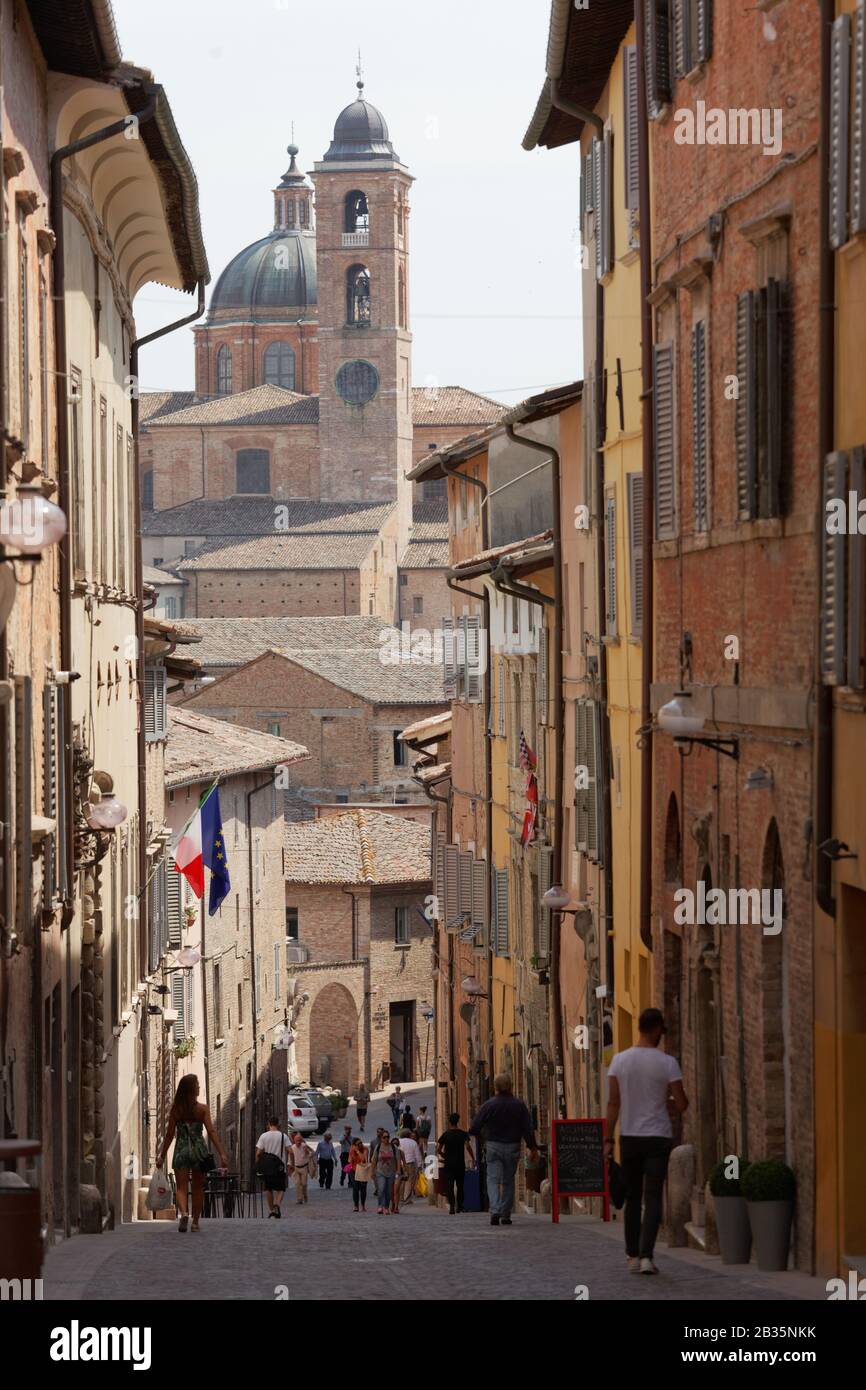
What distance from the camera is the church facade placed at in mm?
108688

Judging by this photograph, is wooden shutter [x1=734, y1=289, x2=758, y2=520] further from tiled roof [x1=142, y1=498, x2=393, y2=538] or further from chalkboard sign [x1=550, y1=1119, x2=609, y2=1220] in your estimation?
tiled roof [x1=142, y1=498, x2=393, y2=538]

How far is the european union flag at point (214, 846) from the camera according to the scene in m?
33.8

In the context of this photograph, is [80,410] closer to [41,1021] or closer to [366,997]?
[41,1021]

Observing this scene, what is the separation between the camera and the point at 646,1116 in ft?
40.6

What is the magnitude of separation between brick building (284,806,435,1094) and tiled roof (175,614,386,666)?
71.6ft

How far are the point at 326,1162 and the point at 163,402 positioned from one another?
83.5m

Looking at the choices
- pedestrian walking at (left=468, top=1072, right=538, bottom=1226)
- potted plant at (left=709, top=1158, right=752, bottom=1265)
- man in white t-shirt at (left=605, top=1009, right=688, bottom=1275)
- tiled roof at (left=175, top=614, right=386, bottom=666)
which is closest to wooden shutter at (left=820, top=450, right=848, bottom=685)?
man in white t-shirt at (left=605, top=1009, right=688, bottom=1275)

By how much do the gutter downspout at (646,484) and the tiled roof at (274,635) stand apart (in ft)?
226

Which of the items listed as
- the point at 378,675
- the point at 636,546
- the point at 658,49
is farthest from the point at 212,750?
the point at 378,675

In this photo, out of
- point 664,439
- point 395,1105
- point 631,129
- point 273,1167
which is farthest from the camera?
point 395,1105

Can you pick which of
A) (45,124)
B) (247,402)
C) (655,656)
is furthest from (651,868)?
(247,402)

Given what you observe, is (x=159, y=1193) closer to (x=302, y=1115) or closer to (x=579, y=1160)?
(x=579, y=1160)

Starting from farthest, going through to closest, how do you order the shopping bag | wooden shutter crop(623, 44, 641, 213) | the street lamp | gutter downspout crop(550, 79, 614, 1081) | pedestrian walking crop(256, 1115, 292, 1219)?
pedestrian walking crop(256, 1115, 292, 1219) < the shopping bag < gutter downspout crop(550, 79, 614, 1081) < wooden shutter crop(623, 44, 641, 213) < the street lamp

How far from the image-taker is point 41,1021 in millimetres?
16281
